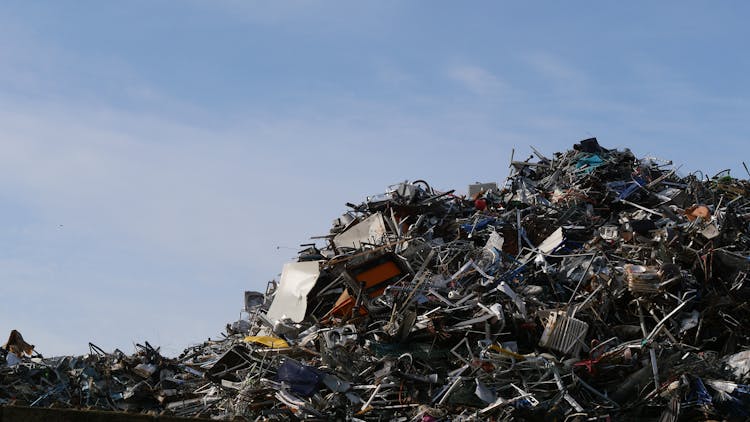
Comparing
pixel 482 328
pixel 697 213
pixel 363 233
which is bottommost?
pixel 482 328

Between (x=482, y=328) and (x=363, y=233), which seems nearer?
(x=482, y=328)

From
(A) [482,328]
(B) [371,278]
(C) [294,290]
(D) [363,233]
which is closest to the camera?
(A) [482,328]

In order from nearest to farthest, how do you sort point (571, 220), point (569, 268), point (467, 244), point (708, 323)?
point (708, 323), point (569, 268), point (467, 244), point (571, 220)

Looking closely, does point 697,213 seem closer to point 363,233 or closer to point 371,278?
point 371,278

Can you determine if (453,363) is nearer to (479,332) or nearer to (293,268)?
(479,332)

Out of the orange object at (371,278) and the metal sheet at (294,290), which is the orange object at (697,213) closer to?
the orange object at (371,278)

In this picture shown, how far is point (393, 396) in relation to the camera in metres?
12.0

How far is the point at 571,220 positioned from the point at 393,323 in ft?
16.8

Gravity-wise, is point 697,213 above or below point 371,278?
below

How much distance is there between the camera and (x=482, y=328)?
12.5 meters

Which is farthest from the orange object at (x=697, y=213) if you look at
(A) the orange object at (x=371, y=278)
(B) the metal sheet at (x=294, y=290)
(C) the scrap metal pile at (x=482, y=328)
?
(B) the metal sheet at (x=294, y=290)

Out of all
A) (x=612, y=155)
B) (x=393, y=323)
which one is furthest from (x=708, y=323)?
(x=612, y=155)

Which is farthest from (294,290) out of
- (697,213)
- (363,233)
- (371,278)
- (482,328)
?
(697,213)

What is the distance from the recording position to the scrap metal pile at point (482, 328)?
11.7 metres
